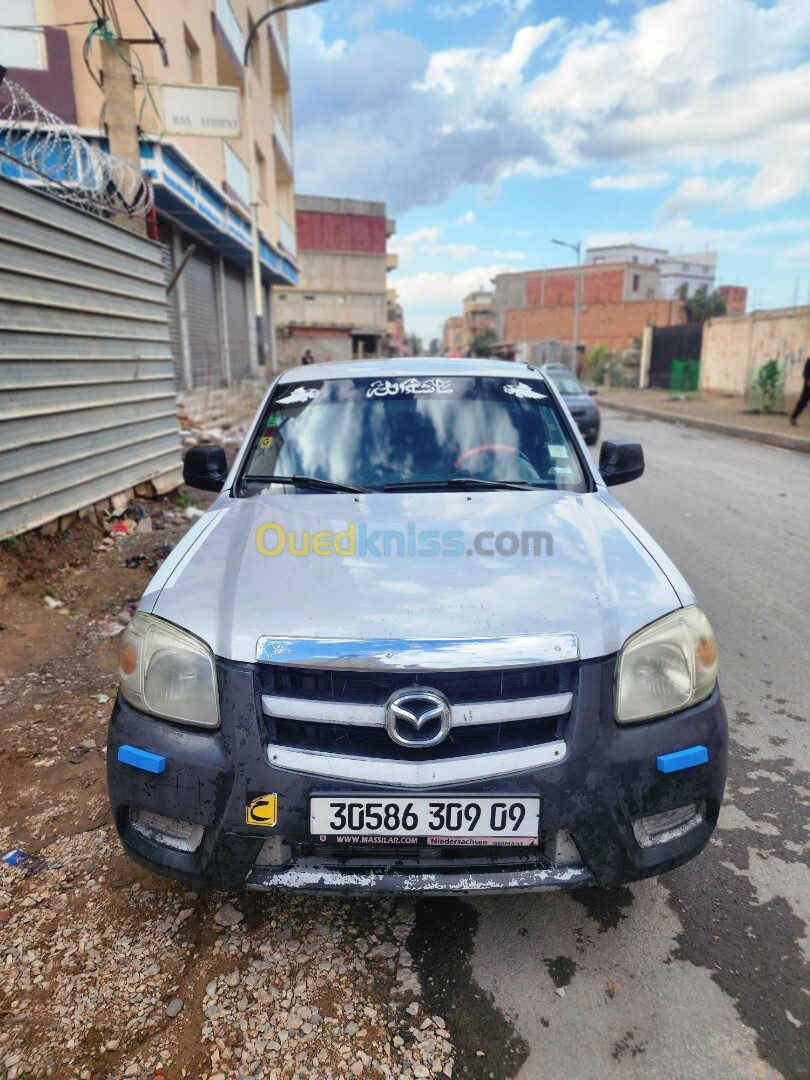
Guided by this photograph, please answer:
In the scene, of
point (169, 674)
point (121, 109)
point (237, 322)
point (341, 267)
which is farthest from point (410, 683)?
point (341, 267)

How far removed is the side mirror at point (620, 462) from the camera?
3.29 metres

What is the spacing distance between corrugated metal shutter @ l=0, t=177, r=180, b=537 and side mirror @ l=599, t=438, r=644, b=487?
3798 millimetres

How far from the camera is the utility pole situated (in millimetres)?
6320

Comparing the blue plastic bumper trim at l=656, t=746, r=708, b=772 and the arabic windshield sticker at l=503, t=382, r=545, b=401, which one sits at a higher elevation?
the arabic windshield sticker at l=503, t=382, r=545, b=401

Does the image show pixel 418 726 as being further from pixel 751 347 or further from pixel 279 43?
pixel 279 43

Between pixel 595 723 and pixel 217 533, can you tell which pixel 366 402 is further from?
pixel 595 723

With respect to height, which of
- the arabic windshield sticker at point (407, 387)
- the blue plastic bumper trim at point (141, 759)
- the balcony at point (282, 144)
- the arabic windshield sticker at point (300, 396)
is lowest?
the blue plastic bumper trim at point (141, 759)

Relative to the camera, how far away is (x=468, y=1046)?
171cm

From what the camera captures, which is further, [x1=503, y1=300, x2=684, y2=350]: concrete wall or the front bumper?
[x1=503, y1=300, x2=684, y2=350]: concrete wall

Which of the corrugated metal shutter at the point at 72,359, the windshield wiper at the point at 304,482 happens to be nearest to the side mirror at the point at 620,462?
the windshield wiper at the point at 304,482

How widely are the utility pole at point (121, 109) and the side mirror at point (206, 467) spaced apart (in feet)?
14.2

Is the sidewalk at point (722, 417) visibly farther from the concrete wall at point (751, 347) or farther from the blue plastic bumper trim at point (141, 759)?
the blue plastic bumper trim at point (141, 759)

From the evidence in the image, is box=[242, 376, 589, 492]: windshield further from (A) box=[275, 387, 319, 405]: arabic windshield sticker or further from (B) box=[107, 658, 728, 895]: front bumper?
(B) box=[107, 658, 728, 895]: front bumper

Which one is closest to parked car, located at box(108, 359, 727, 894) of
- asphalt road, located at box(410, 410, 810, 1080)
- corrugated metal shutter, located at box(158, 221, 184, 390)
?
asphalt road, located at box(410, 410, 810, 1080)
